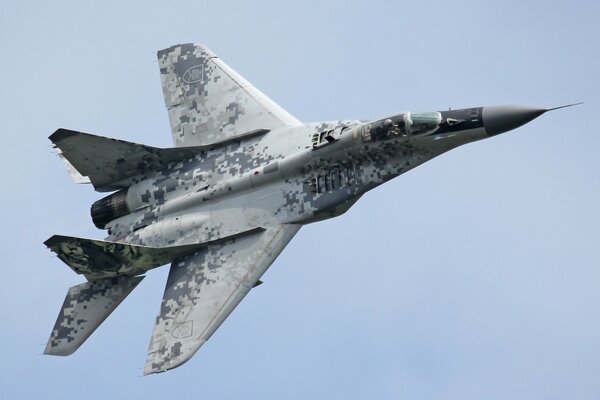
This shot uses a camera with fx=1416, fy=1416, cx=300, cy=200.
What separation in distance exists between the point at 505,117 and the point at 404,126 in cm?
246

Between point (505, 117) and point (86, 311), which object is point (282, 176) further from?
point (86, 311)

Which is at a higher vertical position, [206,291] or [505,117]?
[505,117]

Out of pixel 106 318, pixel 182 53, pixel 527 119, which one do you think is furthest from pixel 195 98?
pixel 527 119

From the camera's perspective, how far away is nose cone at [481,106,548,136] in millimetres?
33688

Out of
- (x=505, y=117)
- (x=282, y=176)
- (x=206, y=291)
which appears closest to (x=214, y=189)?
(x=282, y=176)

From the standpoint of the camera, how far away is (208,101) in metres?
39.1

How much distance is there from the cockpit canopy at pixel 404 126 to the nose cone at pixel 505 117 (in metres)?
1.17

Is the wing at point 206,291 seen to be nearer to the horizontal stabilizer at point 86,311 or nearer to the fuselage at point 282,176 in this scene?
the fuselage at point 282,176

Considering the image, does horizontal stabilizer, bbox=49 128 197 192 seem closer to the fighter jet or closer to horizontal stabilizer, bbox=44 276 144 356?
the fighter jet

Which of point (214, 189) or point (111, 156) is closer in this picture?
point (214, 189)

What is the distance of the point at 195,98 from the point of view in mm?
39312

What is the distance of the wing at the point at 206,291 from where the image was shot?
114 ft

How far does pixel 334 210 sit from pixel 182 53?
782 centimetres

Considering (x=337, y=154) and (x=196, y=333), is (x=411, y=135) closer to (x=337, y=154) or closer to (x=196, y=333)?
(x=337, y=154)
